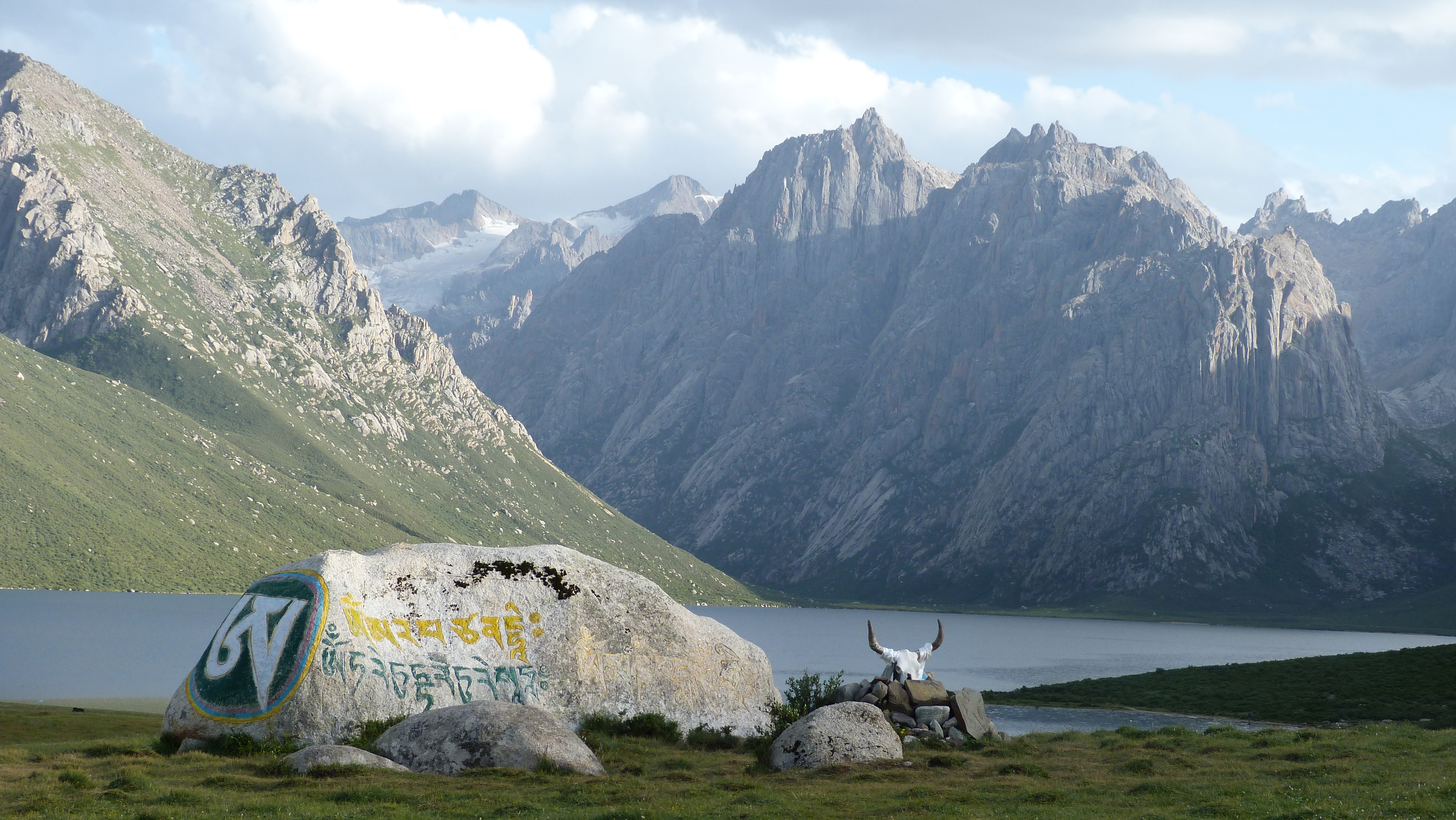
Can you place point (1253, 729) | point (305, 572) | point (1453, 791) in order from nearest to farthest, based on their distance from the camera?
point (1453, 791) → point (305, 572) → point (1253, 729)

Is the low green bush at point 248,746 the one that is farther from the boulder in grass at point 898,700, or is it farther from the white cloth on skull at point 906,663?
the white cloth on skull at point 906,663

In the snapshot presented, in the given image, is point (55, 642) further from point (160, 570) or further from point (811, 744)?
point (811, 744)

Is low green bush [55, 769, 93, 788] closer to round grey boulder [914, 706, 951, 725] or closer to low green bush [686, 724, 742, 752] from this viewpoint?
low green bush [686, 724, 742, 752]

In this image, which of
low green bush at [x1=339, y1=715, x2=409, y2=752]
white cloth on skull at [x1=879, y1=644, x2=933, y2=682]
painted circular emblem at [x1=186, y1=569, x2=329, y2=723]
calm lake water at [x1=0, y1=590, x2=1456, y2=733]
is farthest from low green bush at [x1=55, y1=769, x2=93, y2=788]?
calm lake water at [x1=0, y1=590, x2=1456, y2=733]

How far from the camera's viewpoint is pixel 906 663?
142 ft

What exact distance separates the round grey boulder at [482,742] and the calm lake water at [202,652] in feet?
103

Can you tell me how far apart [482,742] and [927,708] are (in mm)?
18030

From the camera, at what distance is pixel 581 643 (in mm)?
36312

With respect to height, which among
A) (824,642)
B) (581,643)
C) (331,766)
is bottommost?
(824,642)

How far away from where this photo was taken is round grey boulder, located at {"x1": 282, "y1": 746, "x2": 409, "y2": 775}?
27.7 metres

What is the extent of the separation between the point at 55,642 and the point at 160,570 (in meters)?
88.4

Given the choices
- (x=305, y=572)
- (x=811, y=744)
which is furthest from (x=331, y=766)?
(x=811, y=744)

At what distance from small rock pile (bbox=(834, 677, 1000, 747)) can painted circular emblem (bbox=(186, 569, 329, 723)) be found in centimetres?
1815

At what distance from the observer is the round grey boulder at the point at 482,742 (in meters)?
29.5
